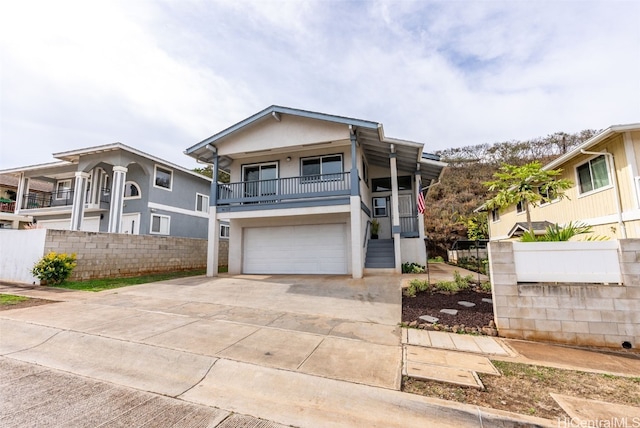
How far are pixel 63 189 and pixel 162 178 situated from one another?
8.69 m

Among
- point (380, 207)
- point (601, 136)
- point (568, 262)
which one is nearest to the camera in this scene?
point (568, 262)

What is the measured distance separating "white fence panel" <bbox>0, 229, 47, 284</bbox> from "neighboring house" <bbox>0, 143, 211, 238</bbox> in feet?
15.2

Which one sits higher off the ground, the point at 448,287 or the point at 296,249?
the point at 296,249

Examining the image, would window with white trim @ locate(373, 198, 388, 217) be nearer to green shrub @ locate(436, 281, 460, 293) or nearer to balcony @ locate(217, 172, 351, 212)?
balcony @ locate(217, 172, 351, 212)

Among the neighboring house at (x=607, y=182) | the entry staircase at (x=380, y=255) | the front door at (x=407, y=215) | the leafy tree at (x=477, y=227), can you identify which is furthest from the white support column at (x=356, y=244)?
the leafy tree at (x=477, y=227)

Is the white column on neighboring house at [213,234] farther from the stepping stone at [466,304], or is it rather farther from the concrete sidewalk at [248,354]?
the stepping stone at [466,304]

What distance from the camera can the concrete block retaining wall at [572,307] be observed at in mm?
4605

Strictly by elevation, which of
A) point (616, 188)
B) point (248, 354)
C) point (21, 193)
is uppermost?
point (21, 193)

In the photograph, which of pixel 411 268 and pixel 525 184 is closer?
pixel 525 184

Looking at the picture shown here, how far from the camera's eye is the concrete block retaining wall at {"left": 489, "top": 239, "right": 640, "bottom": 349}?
461 centimetres

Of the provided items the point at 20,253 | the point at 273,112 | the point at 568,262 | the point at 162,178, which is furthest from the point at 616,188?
the point at 162,178

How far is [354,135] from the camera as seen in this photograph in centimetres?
1129

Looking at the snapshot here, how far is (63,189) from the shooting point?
20.0 m

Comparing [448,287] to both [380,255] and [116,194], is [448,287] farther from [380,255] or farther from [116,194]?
[116,194]
